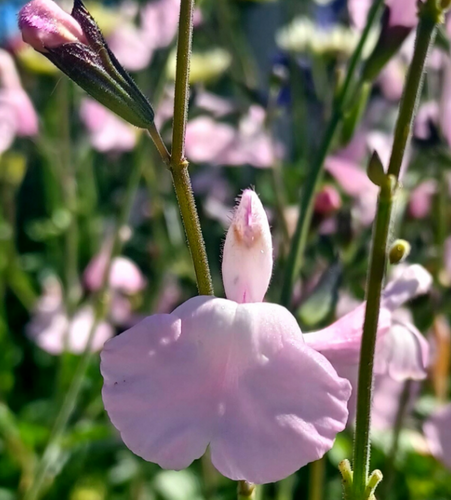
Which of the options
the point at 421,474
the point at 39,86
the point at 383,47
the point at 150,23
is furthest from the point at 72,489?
the point at 39,86

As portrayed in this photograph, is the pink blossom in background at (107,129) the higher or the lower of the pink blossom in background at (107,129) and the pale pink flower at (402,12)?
the lower

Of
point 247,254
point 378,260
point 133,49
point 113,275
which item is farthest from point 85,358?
point 133,49

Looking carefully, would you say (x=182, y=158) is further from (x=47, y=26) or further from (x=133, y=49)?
(x=133, y=49)

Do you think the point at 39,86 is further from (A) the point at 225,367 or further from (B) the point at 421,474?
(A) the point at 225,367

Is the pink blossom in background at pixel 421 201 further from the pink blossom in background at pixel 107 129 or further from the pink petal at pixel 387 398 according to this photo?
the pink blossom in background at pixel 107 129

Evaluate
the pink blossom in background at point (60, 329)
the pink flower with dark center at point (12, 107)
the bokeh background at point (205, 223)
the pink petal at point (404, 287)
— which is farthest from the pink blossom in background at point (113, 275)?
the pink petal at point (404, 287)
